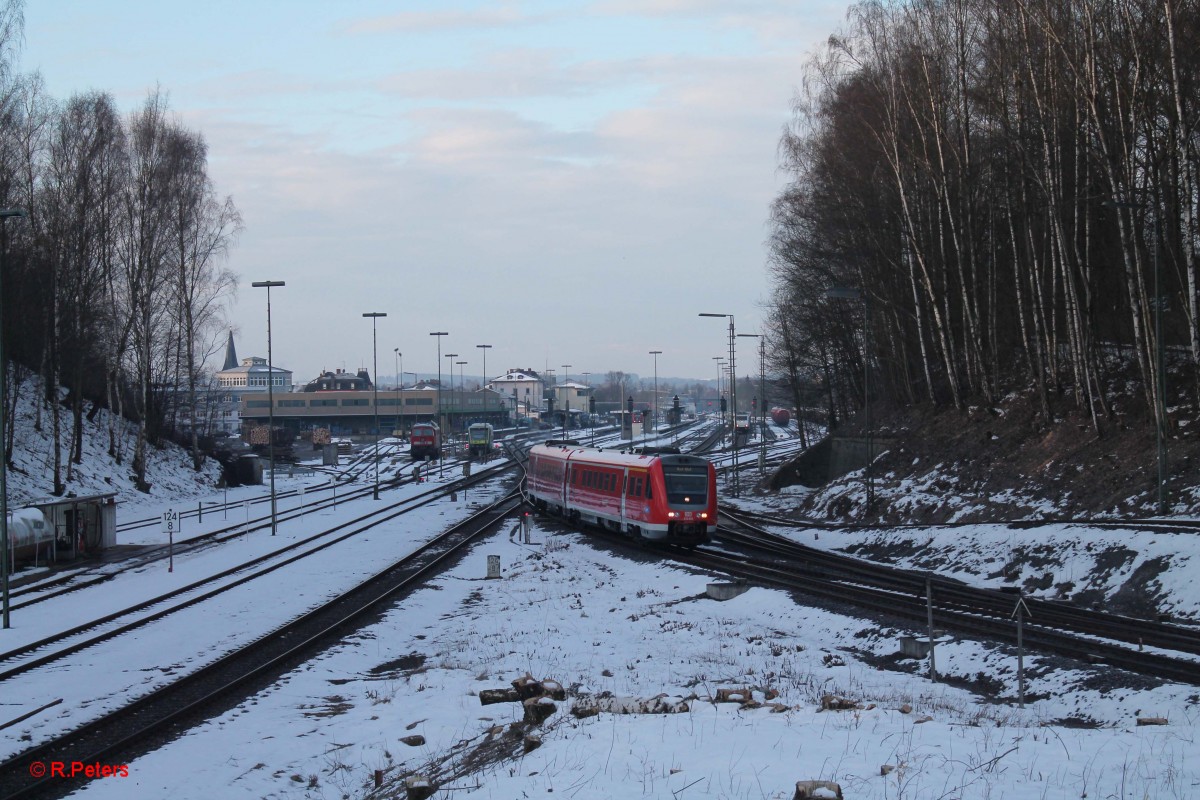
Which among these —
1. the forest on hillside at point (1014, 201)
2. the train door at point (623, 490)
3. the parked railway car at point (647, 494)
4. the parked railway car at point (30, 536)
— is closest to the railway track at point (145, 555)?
the parked railway car at point (30, 536)

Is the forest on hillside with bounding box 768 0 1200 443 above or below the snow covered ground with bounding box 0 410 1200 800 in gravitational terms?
above

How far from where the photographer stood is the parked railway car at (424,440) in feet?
295

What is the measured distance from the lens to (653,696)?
12914mm

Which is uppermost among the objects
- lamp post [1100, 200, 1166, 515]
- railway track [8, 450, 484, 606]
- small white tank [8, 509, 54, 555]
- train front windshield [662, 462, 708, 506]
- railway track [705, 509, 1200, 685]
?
lamp post [1100, 200, 1166, 515]

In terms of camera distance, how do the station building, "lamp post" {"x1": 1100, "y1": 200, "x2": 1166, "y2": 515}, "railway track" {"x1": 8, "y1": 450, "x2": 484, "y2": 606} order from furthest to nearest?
the station building, "railway track" {"x1": 8, "y1": 450, "x2": 484, "y2": 606}, "lamp post" {"x1": 1100, "y1": 200, "x2": 1166, "y2": 515}

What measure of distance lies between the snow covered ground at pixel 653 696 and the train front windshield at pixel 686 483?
4.81m

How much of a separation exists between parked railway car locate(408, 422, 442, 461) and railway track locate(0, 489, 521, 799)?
64.2 meters

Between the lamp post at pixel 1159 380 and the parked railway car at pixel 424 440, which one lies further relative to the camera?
the parked railway car at pixel 424 440

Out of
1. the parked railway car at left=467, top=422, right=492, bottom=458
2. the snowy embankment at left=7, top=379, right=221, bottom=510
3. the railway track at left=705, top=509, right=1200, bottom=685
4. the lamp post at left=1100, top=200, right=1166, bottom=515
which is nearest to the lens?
the railway track at left=705, top=509, right=1200, bottom=685

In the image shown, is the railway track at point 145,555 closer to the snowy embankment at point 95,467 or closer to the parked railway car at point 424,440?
the snowy embankment at point 95,467

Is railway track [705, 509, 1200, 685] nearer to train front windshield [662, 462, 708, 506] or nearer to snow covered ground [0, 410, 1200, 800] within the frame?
snow covered ground [0, 410, 1200, 800]

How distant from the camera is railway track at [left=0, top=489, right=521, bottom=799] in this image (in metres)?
11.4

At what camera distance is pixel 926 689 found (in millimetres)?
14094

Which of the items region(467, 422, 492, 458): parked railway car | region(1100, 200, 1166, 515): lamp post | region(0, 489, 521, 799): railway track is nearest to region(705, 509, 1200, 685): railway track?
region(1100, 200, 1166, 515): lamp post
